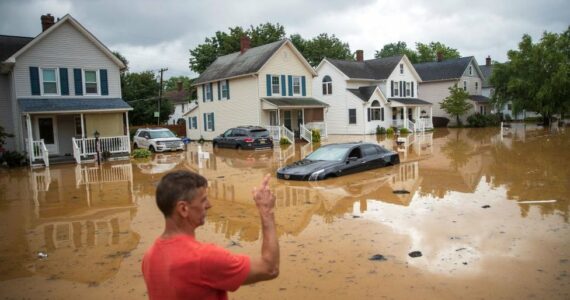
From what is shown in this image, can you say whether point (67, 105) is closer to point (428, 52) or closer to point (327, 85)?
point (327, 85)

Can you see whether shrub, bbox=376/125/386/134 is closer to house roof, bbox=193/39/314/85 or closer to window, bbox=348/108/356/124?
window, bbox=348/108/356/124

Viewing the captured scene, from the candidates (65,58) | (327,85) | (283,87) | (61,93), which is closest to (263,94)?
(283,87)

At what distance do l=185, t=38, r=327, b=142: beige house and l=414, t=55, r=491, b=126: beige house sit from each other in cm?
2053

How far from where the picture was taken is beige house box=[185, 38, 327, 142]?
114 ft

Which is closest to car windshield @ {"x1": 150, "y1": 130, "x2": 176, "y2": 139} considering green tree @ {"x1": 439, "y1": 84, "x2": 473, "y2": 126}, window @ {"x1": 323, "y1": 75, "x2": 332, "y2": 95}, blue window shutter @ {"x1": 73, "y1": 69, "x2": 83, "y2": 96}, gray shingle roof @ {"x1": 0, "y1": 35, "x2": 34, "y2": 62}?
blue window shutter @ {"x1": 73, "y1": 69, "x2": 83, "y2": 96}

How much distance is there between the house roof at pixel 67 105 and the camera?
74.2 ft

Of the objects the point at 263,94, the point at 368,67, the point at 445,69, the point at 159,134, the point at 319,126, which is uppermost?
the point at 445,69

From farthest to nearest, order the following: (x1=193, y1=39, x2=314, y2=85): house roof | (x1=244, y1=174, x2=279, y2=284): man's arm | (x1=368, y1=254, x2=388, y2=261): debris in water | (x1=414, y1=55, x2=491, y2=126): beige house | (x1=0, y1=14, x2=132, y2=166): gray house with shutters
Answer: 1. (x1=414, y1=55, x2=491, y2=126): beige house
2. (x1=193, y1=39, x2=314, y2=85): house roof
3. (x1=0, y1=14, x2=132, y2=166): gray house with shutters
4. (x1=368, y1=254, x2=388, y2=261): debris in water
5. (x1=244, y1=174, x2=279, y2=284): man's arm

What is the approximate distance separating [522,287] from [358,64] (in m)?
41.8

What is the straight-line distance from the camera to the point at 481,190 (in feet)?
40.3

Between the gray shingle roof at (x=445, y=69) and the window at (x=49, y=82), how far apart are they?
1624 inches

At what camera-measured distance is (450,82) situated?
168 feet

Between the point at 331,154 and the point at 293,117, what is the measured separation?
2222cm

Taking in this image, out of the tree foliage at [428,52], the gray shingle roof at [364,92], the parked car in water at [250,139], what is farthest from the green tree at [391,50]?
the parked car in water at [250,139]
